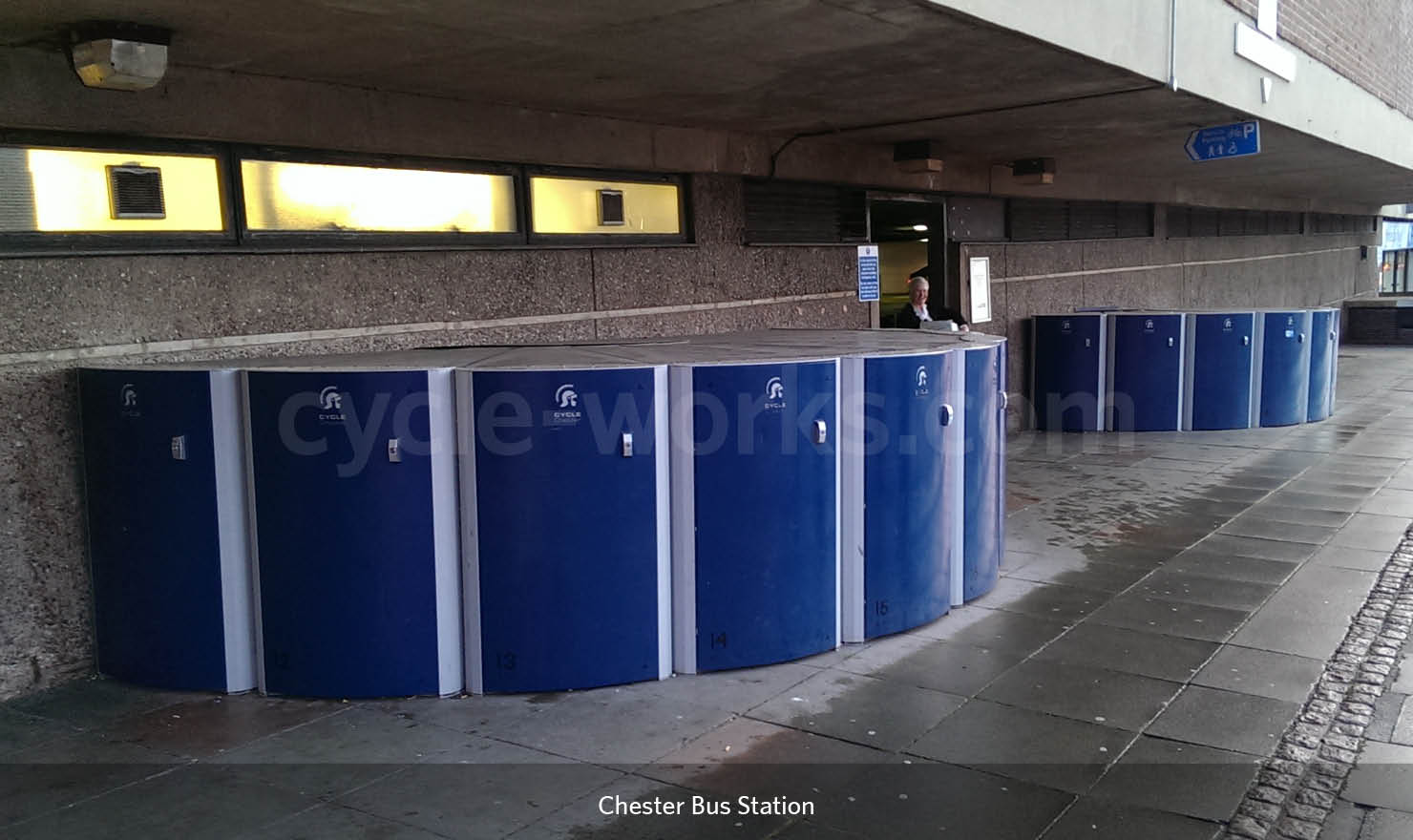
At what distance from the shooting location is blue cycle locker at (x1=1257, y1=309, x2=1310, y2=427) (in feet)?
47.9

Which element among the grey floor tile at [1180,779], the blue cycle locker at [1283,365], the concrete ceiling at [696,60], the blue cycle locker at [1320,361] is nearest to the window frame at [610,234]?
the concrete ceiling at [696,60]

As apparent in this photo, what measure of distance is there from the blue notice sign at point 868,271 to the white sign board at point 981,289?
2682 millimetres

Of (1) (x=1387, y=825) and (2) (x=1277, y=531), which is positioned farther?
(2) (x=1277, y=531)

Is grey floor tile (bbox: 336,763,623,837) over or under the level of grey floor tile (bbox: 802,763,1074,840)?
over

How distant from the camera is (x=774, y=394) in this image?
5.75 metres

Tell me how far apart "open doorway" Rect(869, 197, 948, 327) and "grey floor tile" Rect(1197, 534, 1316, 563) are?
4.92 metres

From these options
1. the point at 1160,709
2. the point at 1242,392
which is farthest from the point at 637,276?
the point at 1242,392

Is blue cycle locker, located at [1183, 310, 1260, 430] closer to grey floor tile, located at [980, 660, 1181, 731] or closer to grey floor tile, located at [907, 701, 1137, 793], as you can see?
grey floor tile, located at [980, 660, 1181, 731]

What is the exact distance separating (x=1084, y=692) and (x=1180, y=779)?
3.27 ft

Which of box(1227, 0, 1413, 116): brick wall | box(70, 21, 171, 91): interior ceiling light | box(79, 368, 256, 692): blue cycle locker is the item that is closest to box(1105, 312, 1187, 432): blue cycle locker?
box(1227, 0, 1413, 116): brick wall

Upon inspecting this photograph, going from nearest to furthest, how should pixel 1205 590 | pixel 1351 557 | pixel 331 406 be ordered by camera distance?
1. pixel 331 406
2. pixel 1205 590
3. pixel 1351 557

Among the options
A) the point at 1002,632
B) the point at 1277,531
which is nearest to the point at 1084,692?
the point at 1002,632

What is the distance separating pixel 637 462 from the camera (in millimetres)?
5586

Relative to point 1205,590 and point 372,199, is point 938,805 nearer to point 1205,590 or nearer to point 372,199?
point 1205,590
